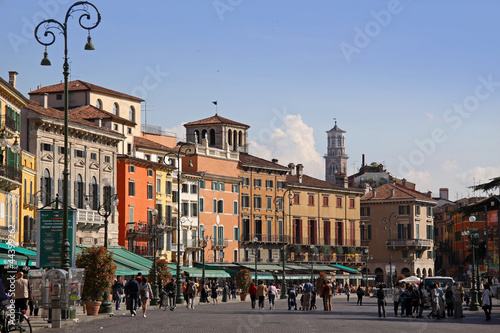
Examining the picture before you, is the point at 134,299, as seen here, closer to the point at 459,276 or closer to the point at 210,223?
the point at 210,223

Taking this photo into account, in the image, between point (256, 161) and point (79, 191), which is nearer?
point (79, 191)

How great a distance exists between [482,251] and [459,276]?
8187 cm

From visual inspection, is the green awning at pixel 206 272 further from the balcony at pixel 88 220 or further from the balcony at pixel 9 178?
the balcony at pixel 9 178

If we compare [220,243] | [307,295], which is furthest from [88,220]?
[220,243]

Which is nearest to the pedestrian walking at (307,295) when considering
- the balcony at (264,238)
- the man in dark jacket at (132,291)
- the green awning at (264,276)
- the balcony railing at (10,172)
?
the man in dark jacket at (132,291)

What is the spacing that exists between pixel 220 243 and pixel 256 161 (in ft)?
38.2

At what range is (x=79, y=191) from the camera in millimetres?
66750

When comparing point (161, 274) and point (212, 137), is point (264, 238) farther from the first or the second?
point (161, 274)

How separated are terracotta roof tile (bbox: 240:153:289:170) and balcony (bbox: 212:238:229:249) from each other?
28.1 ft

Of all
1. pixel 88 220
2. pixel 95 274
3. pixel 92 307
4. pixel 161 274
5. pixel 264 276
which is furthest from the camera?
pixel 264 276

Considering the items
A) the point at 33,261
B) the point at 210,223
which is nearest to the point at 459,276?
the point at 210,223

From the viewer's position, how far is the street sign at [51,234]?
31094mm

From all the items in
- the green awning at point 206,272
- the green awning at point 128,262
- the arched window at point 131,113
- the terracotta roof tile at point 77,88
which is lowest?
the green awning at point 206,272

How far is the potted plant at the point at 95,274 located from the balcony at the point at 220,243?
55.7 meters
